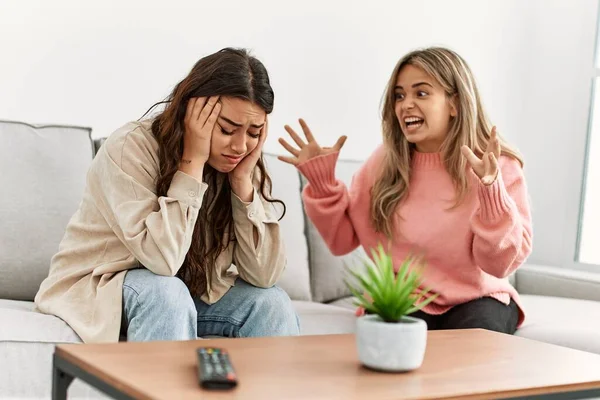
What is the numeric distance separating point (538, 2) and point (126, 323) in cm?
263

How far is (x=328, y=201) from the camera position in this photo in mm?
2475

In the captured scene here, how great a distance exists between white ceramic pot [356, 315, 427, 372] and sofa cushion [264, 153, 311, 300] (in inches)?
47.8

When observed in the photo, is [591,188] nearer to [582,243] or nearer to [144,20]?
[582,243]

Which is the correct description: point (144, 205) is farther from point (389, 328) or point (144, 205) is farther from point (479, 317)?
point (479, 317)

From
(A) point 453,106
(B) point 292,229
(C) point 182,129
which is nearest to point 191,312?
(C) point 182,129

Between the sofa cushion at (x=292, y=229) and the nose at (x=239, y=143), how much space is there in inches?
26.5

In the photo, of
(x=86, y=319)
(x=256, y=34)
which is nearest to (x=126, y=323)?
(x=86, y=319)

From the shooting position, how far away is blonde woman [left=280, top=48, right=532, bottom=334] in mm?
2342

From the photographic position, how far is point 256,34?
3.04m

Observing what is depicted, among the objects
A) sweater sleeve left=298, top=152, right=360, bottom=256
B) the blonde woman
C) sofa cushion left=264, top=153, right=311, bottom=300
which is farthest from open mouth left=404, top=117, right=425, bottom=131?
sofa cushion left=264, top=153, right=311, bottom=300

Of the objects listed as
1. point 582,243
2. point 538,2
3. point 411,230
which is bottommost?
point 582,243

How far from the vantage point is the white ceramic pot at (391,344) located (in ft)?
4.53

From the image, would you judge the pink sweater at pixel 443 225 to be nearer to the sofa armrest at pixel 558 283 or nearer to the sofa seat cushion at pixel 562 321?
the sofa seat cushion at pixel 562 321

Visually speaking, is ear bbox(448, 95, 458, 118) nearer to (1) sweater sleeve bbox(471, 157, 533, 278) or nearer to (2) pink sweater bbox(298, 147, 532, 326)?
(2) pink sweater bbox(298, 147, 532, 326)
